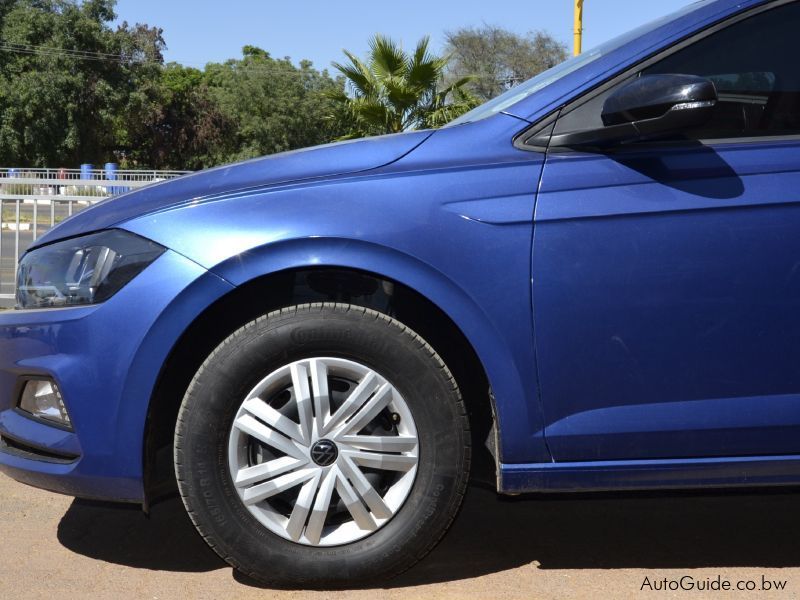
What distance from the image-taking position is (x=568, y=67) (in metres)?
3.09

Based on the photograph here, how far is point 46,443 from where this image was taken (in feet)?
9.04

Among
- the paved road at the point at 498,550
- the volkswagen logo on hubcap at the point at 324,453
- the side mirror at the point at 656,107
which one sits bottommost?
the paved road at the point at 498,550

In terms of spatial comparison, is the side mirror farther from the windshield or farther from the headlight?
the headlight

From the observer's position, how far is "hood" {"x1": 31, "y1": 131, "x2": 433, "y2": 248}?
2.76m

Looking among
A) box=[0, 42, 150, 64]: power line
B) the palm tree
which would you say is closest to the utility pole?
the palm tree

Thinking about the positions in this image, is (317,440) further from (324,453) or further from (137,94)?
(137,94)

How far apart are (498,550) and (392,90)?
1875 cm

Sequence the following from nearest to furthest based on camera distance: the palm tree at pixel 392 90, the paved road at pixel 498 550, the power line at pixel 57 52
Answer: the paved road at pixel 498 550 < the palm tree at pixel 392 90 < the power line at pixel 57 52

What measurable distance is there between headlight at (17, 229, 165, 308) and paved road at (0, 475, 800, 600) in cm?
72

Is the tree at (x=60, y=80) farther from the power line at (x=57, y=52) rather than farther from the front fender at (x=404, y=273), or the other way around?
the front fender at (x=404, y=273)

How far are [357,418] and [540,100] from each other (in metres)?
1.02

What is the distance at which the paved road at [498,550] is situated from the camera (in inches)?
111

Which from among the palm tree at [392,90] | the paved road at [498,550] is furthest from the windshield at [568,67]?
the palm tree at [392,90]

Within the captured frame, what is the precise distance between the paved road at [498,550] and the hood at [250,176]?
902 millimetres
